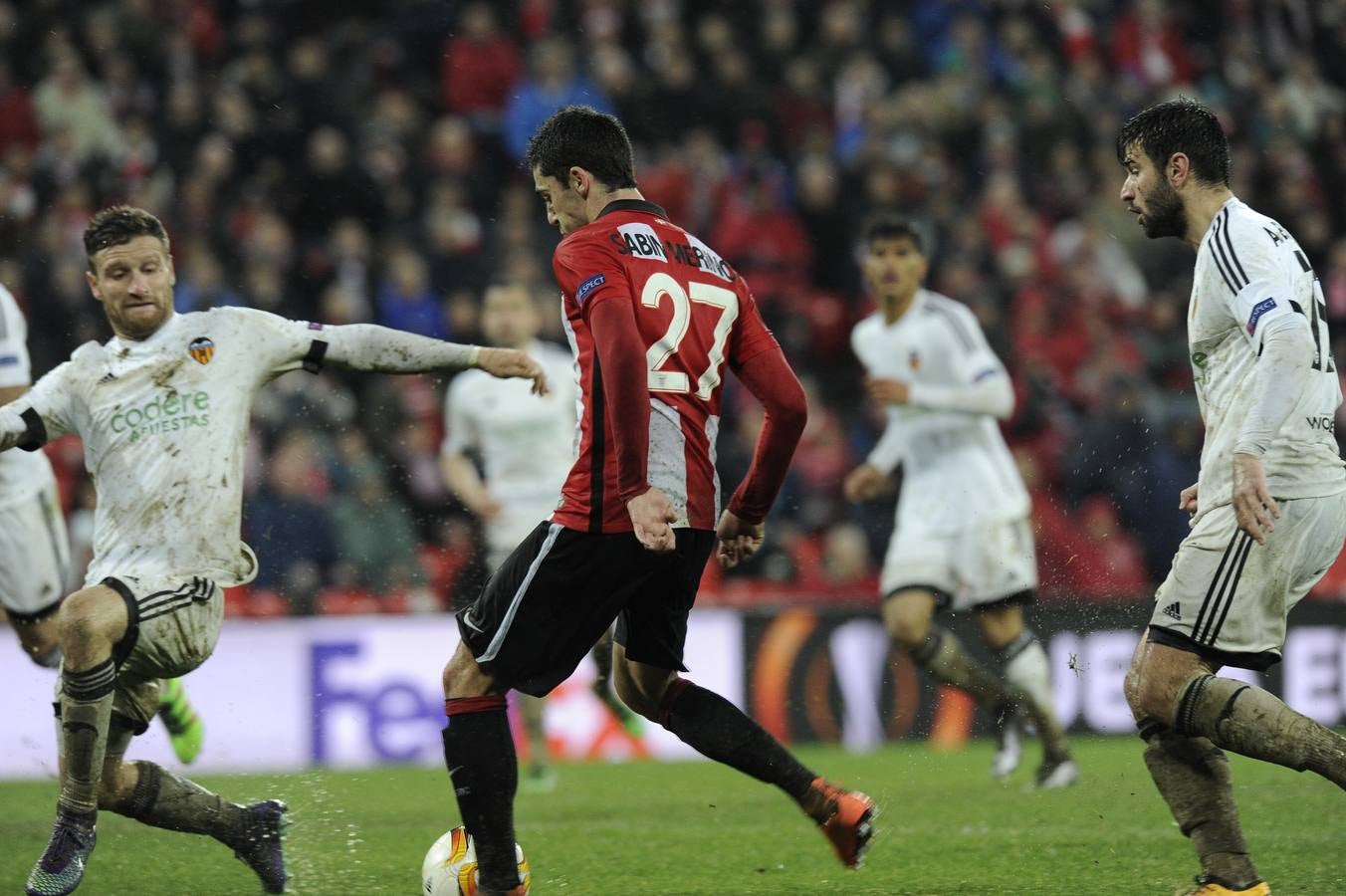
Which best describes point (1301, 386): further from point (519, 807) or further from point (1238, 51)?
point (1238, 51)

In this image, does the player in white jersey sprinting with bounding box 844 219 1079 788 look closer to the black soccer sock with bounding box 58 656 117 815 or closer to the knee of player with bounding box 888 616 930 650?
the knee of player with bounding box 888 616 930 650

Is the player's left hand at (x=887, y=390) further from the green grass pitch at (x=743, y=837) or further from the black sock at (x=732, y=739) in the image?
the black sock at (x=732, y=739)

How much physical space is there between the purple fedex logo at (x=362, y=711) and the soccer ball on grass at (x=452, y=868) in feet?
16.7

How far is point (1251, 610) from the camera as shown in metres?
5.03

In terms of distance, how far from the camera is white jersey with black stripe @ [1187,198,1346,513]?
195 inches

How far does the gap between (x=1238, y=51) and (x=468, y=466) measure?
960 cm

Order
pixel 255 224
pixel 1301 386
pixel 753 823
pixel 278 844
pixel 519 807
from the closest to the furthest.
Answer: pixel 1301 386 → pixel 278 844 → pixel 753 823 → pixel 519 807 → pixel 255 224

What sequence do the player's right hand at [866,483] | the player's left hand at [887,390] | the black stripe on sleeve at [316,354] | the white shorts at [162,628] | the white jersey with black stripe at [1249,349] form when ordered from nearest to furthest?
1. the white jersey with black stripe at [1249,349]
2. the white shorts at [162,628]
3. the black stripe on sleeve at [316,354]
4. the player's left hand at [887,390]
5. the player's right hand at [866,483]


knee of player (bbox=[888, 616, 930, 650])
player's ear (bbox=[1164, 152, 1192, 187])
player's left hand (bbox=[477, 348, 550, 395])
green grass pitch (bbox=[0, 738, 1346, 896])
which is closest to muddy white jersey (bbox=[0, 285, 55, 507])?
green grass pitch (bbox=[0, 738, 1346, 896])

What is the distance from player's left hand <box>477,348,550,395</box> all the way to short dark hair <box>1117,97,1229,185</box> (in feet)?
6.42

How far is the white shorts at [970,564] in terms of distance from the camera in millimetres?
8828

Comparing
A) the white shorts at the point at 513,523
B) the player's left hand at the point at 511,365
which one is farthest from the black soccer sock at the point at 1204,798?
the white shorts at the point at 513,523

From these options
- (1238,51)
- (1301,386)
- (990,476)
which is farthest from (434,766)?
(1238,51)

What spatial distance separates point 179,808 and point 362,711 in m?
4.86
